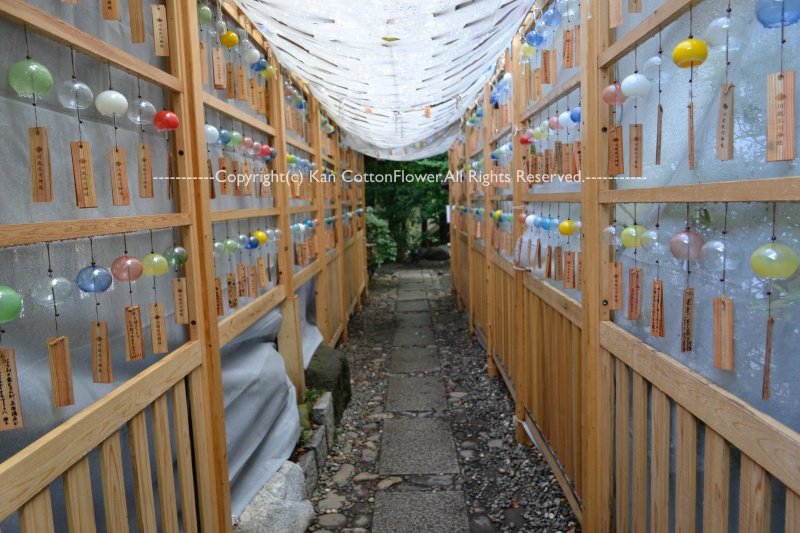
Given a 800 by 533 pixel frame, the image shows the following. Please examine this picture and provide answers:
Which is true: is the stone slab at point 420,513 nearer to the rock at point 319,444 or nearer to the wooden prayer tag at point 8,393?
the rock at point 319,444

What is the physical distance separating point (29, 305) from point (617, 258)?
177cm

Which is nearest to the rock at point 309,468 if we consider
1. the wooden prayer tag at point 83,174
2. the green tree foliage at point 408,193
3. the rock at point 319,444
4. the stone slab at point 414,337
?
the rock at point 319,444

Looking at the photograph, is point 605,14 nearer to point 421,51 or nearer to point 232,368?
point 421,51

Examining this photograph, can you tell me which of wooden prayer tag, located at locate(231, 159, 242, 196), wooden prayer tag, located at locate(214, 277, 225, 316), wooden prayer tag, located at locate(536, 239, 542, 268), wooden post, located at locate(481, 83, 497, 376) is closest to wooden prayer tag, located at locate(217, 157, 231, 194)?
wooden prayer tag, located at locate(231, 159, 242, 196)

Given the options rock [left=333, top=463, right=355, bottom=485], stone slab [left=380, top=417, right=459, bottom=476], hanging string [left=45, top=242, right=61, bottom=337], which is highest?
hanging string [left=45, top=242, right=61, bottom=337]

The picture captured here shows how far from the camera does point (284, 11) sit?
233cm

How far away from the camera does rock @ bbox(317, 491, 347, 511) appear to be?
9.71 ft

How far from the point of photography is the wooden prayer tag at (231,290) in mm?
2561

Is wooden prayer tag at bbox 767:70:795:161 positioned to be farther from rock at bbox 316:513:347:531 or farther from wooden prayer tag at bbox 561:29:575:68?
rock at bbox 316:513:347:531

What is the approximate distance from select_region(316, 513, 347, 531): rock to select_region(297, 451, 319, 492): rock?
19cm

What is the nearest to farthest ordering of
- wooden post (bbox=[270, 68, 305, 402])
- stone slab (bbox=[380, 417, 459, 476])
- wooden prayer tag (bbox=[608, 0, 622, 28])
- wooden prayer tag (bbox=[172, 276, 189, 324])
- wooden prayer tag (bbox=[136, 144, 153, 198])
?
wooden prayer tag (bbox=[136, 144, 153, 198]), wooden prayer tag (bbox=[608, 0, 622, 28]), wooden prayer tag (bbox=[172, 276, 189, 324]), stone slab (bbox=[380, 417, 459, 476]), wooden post (bbox=[270, 68, 305, 402])

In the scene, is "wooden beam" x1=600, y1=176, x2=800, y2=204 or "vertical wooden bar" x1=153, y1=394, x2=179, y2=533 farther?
"vertical wooden bar" x1=153, y1=394, x2=179, y2=533

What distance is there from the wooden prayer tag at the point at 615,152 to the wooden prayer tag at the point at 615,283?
30 centimetres

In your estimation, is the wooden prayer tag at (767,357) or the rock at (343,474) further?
the rock at (343,474)
